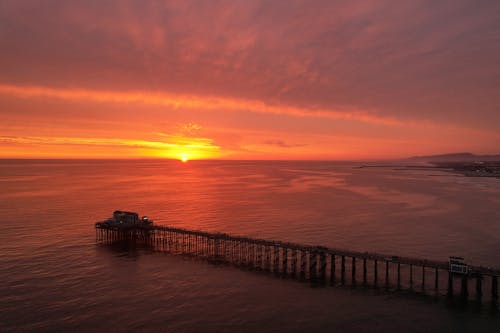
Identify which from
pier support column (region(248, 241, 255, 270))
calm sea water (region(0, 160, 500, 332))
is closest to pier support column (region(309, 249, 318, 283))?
calm sea water (region(0, 160, 500, 332))

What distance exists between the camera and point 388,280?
131ft

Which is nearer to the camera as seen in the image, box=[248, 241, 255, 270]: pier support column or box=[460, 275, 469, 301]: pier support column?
box=[460, 275, 469, 301]: pier support column

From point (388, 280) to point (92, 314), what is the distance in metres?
32.9

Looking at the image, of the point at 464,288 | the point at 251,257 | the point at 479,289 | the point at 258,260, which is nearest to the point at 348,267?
the point at 258,260

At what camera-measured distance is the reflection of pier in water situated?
35.9 meters

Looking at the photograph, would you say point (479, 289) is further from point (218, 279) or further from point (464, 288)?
point (218, 279)

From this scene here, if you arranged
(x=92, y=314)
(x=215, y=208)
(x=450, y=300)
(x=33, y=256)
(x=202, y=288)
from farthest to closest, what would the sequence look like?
(x=215, y=208)
(x=33, y=256)
(x=202, y=288)
(x=450, y=300)
(x=92, y=314)

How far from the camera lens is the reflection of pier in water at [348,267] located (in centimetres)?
Answer: 3591

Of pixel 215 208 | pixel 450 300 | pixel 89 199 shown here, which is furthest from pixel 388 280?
pixel 89 199

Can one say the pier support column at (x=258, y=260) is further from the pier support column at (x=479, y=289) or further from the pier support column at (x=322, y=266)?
the pier support column at (x=479, y=289)

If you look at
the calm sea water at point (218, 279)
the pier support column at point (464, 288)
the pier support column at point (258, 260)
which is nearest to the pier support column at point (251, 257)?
the pier support column at point (258, 260)

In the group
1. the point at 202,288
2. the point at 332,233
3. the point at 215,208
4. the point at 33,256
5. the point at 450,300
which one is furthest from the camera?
the point at 215,208

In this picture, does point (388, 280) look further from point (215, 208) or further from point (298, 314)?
point (215, 208)

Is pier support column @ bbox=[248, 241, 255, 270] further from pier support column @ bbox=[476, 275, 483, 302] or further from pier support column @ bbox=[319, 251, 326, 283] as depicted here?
pier support column @ bbox=[476, 275, 483, 302]
